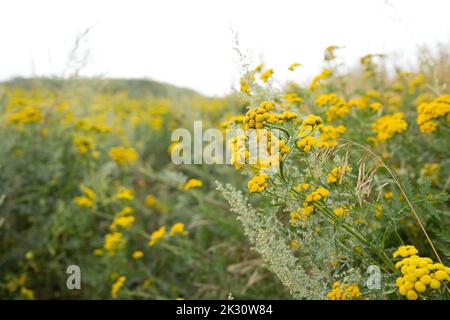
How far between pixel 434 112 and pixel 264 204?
3.91 feet

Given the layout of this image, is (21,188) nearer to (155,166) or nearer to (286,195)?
(155,166)

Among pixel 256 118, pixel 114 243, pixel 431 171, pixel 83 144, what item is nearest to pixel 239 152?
pixel 256 118

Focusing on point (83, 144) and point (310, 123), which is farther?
point (83, 144)

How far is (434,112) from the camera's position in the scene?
2012mm

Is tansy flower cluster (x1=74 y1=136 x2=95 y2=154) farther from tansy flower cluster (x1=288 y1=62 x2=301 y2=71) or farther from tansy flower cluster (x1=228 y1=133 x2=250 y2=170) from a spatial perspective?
tansy flower cluster (x1=228 y1=133 x2=250 y2=170)

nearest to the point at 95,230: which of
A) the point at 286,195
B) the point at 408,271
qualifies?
the point at 286,195

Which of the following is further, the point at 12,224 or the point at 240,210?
the point at 12,224

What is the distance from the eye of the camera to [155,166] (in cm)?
510

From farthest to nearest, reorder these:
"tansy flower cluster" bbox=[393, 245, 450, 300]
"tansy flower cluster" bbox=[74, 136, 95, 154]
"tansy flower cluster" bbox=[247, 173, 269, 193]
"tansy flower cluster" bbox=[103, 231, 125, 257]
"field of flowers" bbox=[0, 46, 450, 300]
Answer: "tansy flower cluster" bbox=[74, 136, 95, 154]
"tansy flower cluster" bbox=[103, 231, 125, 257]
"field of flowers" bbox=[0, 46, 450, 300]
"tansy flower cluster" bbox=[247, 173, 269, 193]
"tansy flower cluster" bbox=[393, 245, 450, 300]

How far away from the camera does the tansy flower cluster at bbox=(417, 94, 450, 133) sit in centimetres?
198

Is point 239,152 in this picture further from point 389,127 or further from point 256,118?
point 389,127

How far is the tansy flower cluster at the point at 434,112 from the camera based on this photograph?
1977 mm

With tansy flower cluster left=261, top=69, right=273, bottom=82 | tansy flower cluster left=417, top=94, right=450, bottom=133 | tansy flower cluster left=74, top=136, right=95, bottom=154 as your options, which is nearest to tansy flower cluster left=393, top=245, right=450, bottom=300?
tansy flower cluster left=417, top=94, right=450, bottom=133
